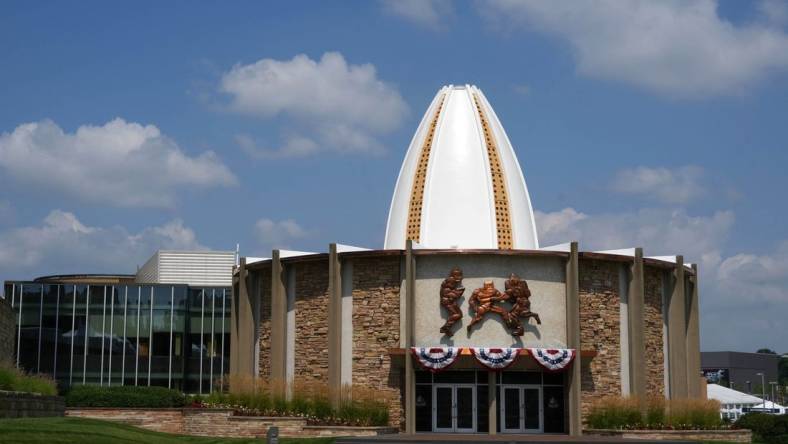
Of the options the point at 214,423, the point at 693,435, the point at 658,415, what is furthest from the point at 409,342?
the point at 693,435

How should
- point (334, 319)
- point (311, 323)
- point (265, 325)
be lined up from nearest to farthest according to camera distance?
point (334, 319) → point (311, 323) → point (265, 325)

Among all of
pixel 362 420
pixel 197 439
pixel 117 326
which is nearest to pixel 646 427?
pixel 362 420

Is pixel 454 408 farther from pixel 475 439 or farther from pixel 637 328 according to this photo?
pixel 637 328

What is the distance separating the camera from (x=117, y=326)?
5059 cm

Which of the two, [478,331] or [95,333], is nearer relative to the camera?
[478,331]

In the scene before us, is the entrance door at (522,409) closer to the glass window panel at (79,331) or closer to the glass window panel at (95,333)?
the glass window panel at (95,333)

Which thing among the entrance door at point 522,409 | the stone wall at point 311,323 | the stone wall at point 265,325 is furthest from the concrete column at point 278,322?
the entrance door at point 522,409

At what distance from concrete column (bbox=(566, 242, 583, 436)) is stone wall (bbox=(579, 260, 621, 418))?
27.6 inches

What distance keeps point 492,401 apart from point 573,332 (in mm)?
3531

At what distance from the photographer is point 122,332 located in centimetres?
5062

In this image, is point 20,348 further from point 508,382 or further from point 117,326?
point 508,382

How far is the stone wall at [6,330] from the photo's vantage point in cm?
3561

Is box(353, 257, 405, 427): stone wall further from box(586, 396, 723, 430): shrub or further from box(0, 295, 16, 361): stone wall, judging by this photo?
box(0, 295, 16, 361): stone wall

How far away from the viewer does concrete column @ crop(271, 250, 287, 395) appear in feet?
121
